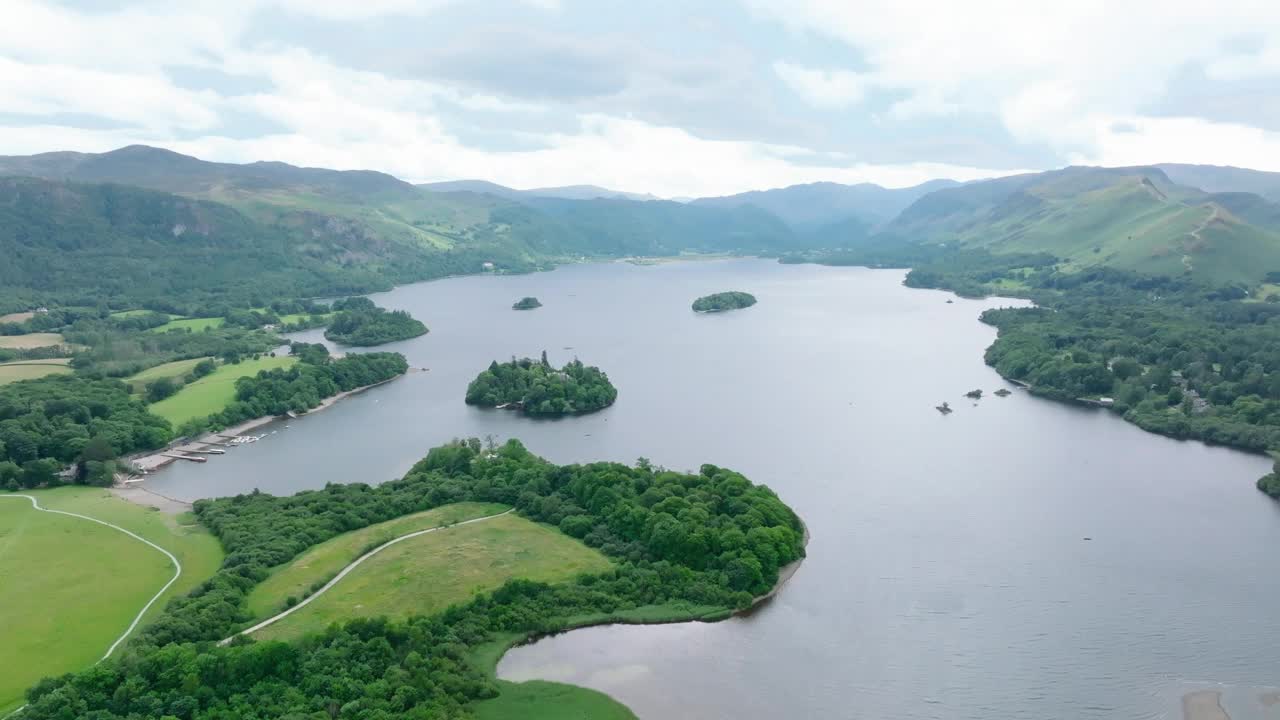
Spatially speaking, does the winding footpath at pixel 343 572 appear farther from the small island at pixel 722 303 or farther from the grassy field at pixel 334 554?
the small island at pixel 722 303

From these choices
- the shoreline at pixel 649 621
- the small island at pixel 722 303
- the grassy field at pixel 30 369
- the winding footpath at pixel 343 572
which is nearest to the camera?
the winding footpath at pixel 343 572

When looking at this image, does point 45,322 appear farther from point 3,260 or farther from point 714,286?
point 714,286

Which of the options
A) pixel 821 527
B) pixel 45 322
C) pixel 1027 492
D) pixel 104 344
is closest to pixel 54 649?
pixel 821 527

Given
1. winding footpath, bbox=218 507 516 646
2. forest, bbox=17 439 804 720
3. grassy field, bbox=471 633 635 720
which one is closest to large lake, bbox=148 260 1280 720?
grassy field, bbox=471 633 635 720

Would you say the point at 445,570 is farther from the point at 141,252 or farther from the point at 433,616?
the point at 141,252

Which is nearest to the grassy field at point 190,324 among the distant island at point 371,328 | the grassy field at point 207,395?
the distant island at point 371,328

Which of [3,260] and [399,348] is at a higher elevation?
[3,260]

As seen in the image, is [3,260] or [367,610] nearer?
[367,610]
